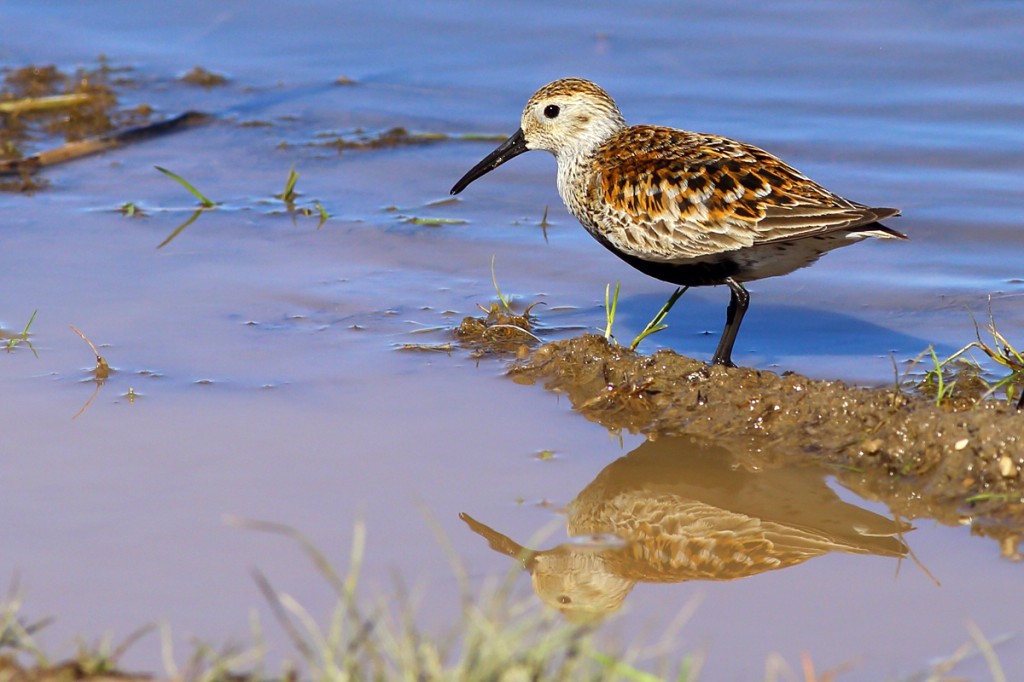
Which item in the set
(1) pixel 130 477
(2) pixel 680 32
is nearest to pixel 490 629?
(1) pixel 130 477

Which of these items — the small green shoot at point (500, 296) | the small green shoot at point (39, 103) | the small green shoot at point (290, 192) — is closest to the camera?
the small green shoot at point (500, 296)

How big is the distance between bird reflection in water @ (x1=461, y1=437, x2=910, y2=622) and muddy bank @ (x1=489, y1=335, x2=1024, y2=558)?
0.42ft

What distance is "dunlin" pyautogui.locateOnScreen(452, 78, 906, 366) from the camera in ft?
19.0

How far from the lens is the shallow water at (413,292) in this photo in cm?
427

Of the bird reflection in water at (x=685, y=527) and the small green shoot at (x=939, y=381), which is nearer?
the bird reflection in water at (x=685, y=527)

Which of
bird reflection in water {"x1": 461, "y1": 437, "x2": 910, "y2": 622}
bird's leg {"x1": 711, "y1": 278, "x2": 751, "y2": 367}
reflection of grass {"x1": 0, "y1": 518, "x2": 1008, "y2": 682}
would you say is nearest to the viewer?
reflection of grass {"x1": 0, "y1": 518, "x2": 1008, "y2": 682}

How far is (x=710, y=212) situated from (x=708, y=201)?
0.05 meters

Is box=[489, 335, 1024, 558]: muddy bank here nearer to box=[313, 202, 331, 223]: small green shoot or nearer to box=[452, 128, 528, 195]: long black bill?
box=[452, 128, 528, 195]: long black bill

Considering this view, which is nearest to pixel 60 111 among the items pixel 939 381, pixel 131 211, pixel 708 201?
pixel 131 211

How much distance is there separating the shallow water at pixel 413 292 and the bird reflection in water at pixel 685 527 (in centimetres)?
10

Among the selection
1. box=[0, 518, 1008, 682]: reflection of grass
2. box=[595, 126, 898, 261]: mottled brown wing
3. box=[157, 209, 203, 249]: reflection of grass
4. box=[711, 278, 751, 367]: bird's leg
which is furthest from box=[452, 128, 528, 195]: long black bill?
box=[0, 518, 1008, 682]: reflection of grass

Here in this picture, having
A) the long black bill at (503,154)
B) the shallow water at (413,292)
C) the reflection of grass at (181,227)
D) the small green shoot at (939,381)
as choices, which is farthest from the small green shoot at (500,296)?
the small green shoot at (939,381)

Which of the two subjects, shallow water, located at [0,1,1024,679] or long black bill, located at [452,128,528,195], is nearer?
shallow water, located at [0,1,1024,679]

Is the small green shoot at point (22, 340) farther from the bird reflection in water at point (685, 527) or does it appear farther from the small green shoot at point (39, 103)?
the small green shoot at point (39, 103)
